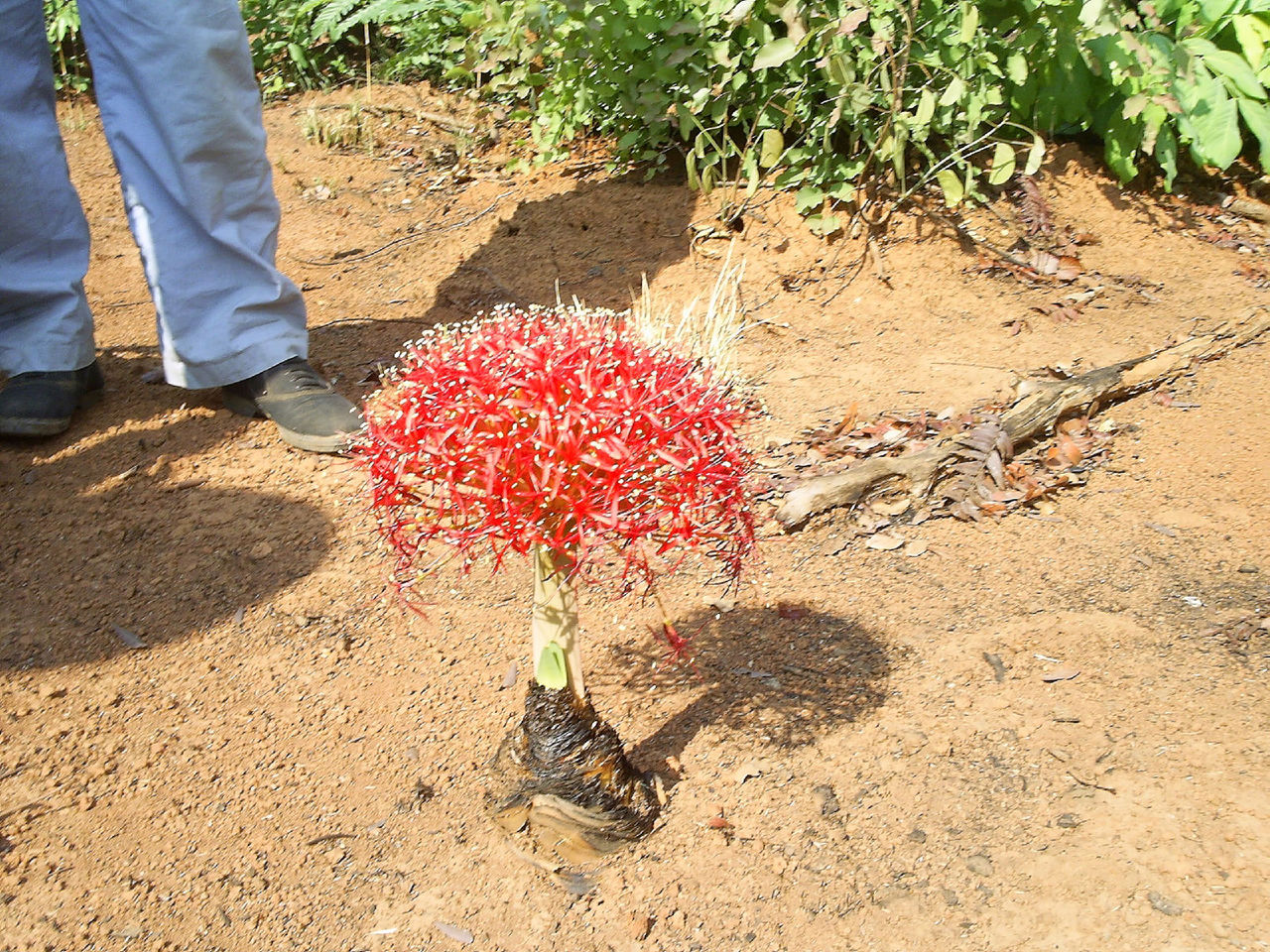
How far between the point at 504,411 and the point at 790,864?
100 cm

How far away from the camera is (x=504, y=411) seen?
1520 millimetres

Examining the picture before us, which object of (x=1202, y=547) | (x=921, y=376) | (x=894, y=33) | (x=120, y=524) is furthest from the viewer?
(x=894, y=33)

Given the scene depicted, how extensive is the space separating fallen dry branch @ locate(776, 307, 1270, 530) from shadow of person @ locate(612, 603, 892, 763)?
15.8 inches

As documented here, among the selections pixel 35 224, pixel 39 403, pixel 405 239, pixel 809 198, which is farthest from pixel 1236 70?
pixel 39 403

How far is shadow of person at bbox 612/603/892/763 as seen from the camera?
223 centimetres

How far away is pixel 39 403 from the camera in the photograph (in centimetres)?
311

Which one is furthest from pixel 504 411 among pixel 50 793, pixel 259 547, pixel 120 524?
pixel 120 524

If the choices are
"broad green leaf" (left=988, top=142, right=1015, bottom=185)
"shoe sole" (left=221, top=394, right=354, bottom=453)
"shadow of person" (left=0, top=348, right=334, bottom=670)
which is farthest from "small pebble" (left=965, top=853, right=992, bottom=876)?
"broad green leaf" (left=988, top=142, right=1015, bottom=185)

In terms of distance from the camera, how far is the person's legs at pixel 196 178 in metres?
2.83

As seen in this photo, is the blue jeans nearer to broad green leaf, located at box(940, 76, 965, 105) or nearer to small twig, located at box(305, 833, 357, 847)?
small twig, located at box(305, 833, 357, 847)

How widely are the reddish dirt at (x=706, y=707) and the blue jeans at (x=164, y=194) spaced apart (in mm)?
297

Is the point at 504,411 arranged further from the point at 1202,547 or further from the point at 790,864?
the point at 1202,547

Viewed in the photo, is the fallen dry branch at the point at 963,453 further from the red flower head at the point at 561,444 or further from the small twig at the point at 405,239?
the small twig at the point at 405,239

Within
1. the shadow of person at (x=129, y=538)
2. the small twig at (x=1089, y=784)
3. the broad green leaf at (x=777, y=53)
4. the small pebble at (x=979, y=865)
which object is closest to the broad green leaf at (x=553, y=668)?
the small pebble at (x=979, y=865)
